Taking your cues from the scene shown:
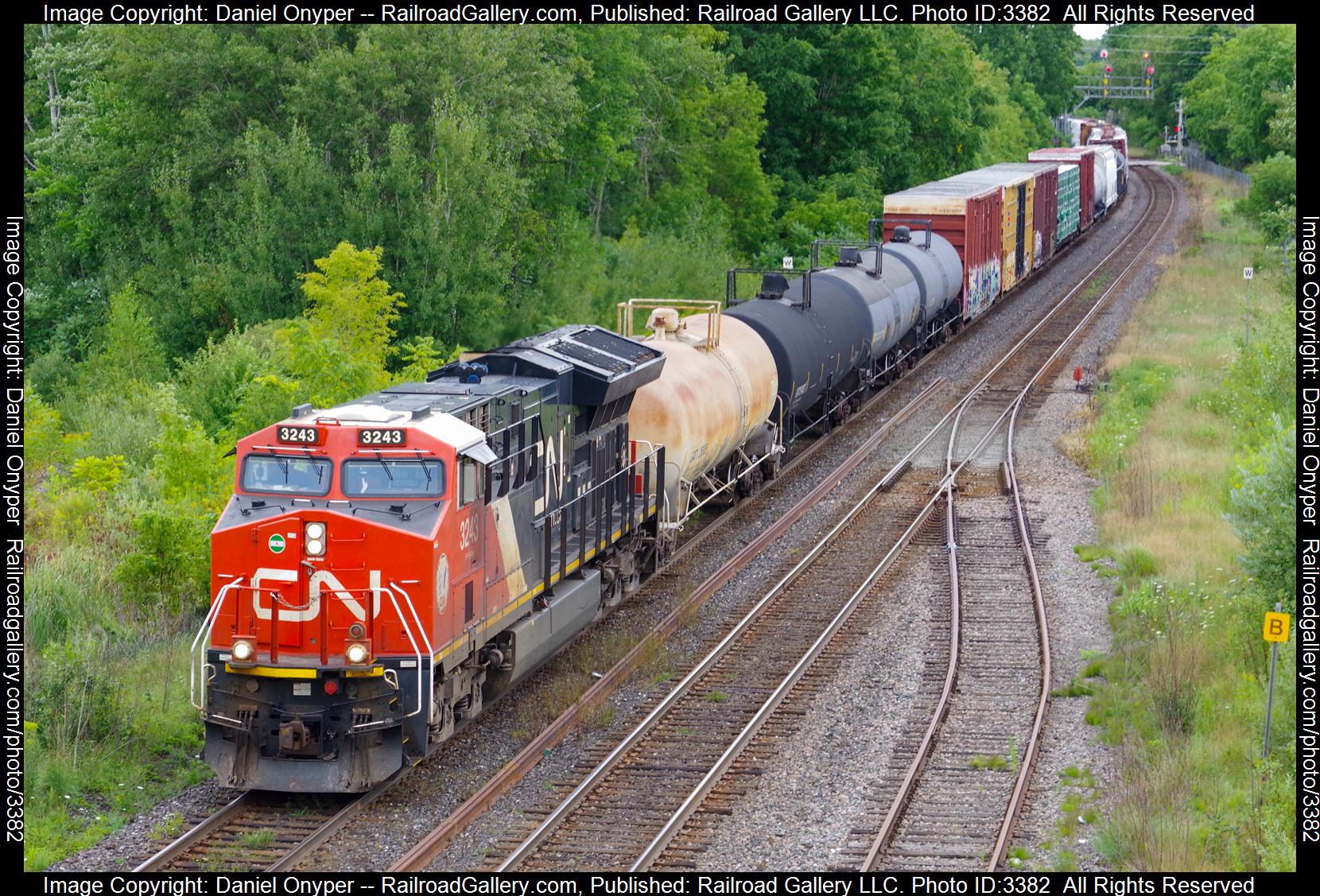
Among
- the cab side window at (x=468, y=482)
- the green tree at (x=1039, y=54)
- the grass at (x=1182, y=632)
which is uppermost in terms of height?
the green tree at (x=1039, y=54)

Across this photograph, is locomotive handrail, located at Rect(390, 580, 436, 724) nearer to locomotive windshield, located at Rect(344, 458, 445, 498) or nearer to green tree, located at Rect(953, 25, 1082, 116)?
locomotive windshield, located at Rect(344, 458, 445, 498)

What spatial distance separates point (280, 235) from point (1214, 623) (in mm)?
22630

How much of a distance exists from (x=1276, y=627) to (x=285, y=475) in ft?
29.5

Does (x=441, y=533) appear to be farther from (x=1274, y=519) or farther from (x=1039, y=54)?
(x=1039, y=54)

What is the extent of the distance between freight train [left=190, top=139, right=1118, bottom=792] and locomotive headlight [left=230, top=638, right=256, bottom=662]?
21 millimetres

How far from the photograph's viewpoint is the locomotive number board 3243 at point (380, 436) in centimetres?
1380

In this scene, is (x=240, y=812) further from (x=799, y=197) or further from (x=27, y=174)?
(x=799, y=197)

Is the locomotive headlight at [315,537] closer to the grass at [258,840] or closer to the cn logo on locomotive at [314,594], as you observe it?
the cn logo on locomotive at [314,594]

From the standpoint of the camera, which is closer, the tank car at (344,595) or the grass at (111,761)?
the grass at (111,761)

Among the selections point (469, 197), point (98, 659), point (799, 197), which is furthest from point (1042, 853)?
point (799, 197)

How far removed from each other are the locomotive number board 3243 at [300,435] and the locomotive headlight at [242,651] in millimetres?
1868

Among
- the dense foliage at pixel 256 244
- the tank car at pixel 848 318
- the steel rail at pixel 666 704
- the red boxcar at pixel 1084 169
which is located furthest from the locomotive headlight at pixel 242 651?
the red boxcar at pixel 1084 169

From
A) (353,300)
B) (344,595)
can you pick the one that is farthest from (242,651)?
(353,300)

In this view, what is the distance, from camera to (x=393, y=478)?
547 inches
